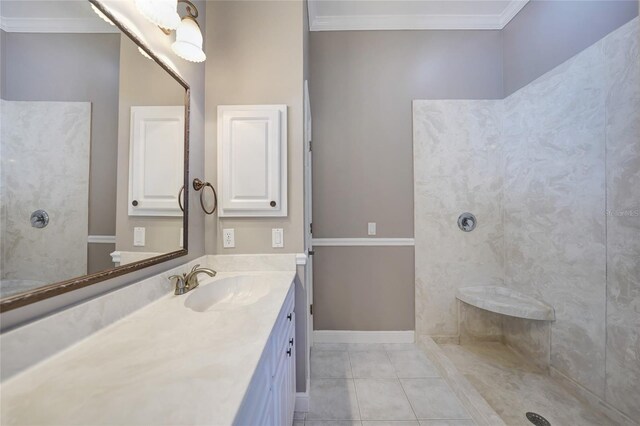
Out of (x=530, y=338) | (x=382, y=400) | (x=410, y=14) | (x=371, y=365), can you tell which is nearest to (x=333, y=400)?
(x=382, y=400)

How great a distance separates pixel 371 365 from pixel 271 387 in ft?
4.75

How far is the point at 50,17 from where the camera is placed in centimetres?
69

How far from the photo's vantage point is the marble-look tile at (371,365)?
1.84m

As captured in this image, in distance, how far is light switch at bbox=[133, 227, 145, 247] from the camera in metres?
0.98

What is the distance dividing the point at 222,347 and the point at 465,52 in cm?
310

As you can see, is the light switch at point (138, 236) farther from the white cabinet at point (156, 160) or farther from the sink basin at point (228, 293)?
the sink basin at point (228, 293)

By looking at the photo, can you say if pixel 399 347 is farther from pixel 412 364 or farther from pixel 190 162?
pixel 190 162

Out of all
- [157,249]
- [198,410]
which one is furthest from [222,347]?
[157,249]

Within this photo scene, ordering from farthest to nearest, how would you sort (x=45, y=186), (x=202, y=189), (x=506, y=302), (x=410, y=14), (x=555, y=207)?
(x=410, y=14), (x=506, y=302), (x=555, y=207), (x=202, y=189), (x=45, y=186)

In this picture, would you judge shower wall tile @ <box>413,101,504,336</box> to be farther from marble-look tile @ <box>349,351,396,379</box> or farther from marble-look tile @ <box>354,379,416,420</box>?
marble-look tile @ <box>354,379,416,420</box>

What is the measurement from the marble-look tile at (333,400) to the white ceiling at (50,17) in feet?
6.97

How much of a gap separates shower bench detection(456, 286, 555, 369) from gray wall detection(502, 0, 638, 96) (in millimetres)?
1875

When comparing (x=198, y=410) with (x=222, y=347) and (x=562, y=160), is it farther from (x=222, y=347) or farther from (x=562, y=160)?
(x=562, y=160)

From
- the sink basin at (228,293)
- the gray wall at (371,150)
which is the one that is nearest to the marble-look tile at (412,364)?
the gray wall at (371,150)
